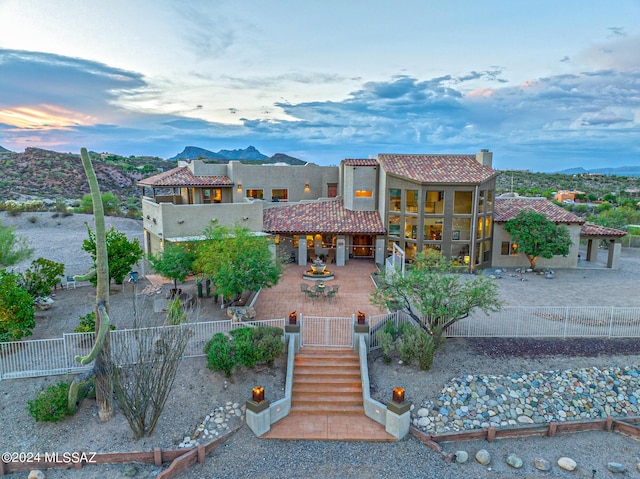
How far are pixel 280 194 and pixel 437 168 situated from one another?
12.6 m

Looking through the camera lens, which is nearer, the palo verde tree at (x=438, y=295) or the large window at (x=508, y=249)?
the palo verde tree at (x=438, y=295)

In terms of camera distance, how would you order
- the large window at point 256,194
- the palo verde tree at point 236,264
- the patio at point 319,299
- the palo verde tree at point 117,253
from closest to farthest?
the palo verde tree at point 236,264, the patio at point 319,299, the palo verde tree at point 117,253, the large window at point 256,194

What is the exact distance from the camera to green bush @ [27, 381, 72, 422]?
1133cm

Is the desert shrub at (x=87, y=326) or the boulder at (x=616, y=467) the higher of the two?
the desert shrub at (x=87, y=326)

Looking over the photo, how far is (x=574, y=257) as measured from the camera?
1098 inches

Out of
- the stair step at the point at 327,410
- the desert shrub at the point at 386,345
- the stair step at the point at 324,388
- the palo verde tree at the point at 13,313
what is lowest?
the stair step at the point at 327,410

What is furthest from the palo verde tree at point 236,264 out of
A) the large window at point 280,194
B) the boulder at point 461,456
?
the large window at point 280,194

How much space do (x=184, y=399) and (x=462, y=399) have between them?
9.11 m

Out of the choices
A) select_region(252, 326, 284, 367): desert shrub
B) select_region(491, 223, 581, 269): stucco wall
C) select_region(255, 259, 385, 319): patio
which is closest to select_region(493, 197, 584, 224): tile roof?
select_region(491, 223, 581, 269): stucco wall

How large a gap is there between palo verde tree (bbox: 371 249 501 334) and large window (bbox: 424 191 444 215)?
37.5 ft

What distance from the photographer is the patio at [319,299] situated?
1805 centimetres

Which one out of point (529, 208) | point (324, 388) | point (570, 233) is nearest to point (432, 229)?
point (529, 208)

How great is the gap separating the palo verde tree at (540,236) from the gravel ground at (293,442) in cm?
1215

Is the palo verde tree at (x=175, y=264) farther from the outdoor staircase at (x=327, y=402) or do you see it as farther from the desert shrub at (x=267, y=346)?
the outdoor staircase at (x=327, y=402)
